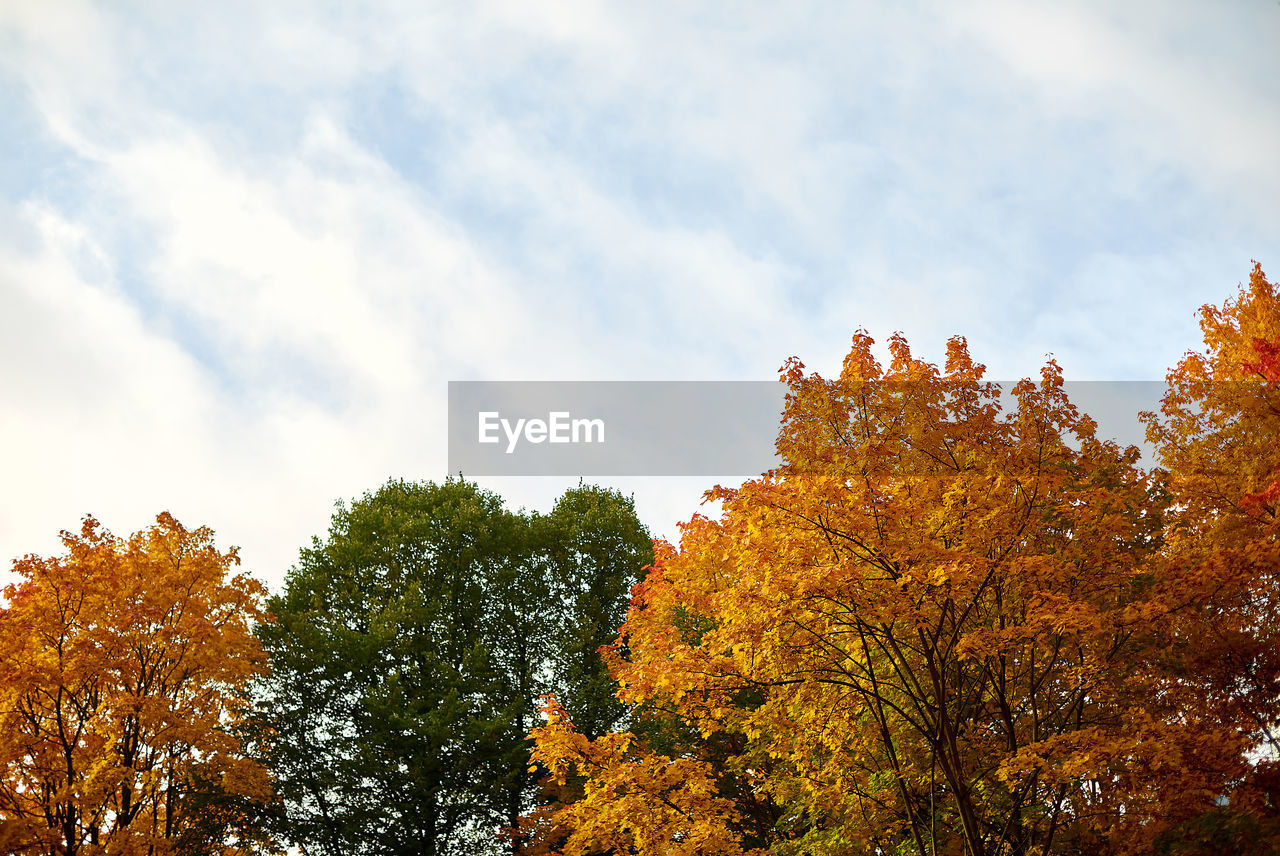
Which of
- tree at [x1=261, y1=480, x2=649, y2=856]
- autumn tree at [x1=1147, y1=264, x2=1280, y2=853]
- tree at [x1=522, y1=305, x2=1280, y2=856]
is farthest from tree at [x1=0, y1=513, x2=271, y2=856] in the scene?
autumn tree at [x1=1147, y1=264, x2=1280, y2=853]

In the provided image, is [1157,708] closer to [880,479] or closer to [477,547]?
[880,479]

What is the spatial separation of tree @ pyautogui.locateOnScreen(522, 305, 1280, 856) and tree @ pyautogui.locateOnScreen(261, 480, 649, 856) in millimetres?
10036

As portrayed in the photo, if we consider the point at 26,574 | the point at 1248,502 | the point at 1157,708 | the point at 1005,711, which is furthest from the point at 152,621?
the point at 1248,502

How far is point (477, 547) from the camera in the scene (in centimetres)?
2977

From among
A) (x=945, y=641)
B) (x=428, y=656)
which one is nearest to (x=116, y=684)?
(x=428, y=656)

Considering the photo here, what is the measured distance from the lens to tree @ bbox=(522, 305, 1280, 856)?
1305 cm

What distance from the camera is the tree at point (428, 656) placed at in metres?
24.7

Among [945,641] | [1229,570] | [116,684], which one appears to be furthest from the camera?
[116,684]

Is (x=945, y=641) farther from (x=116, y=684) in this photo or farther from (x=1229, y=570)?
(x=116, y=684)

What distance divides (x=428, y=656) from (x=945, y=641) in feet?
51.2

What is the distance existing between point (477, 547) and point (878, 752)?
16.3 meters

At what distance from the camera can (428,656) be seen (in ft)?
85.5

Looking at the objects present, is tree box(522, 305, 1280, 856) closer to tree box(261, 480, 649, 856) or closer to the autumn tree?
the autumn tree

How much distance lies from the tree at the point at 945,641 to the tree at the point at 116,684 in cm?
944
